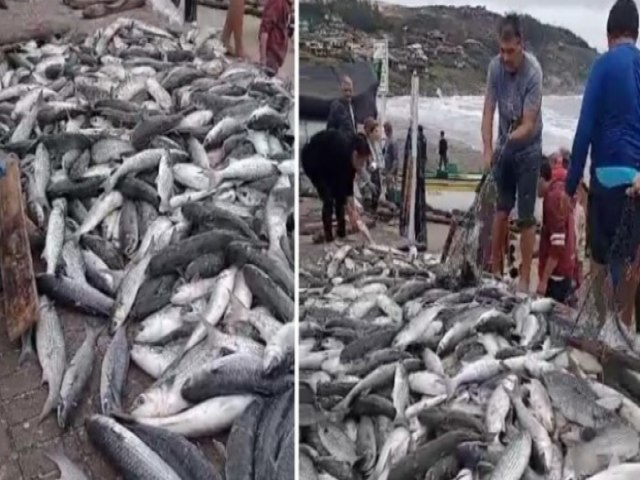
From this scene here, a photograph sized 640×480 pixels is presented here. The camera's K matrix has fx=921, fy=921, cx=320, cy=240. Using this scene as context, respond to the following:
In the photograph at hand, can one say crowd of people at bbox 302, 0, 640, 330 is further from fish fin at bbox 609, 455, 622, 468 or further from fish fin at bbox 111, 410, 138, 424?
fish fin at bbox 111, 410, 138, 424

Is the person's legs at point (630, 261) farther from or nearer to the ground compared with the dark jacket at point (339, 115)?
nearer to the ground

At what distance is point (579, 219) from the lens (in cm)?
212

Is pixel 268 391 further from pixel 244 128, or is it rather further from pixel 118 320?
pixel 244 128

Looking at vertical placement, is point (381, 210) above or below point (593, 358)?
above

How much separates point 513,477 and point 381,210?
0.68 meters

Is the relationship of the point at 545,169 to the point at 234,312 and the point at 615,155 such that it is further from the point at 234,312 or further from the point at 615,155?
the point at 234,312

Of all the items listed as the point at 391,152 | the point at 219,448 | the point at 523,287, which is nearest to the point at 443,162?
Answer: the point at 391,152

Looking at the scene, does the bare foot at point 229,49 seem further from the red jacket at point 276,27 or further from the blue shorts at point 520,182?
the blue shorts at point 520,182

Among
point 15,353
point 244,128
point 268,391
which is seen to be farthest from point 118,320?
point 244,128


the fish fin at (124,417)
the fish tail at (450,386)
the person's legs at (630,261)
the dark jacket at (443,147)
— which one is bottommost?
the fish fin at (124,417)

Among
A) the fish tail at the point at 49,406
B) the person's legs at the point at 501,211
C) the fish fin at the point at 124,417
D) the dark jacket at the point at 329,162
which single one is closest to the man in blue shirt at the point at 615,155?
the person's legs at the point at 501,211

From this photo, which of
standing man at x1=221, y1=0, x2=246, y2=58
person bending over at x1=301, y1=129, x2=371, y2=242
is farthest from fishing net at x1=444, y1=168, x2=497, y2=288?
standing man at x1=221, y1=0, x2=246, y2=58

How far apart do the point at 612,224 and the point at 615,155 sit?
0.16m

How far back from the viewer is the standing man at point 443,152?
215 cm
